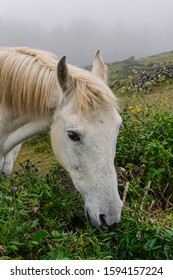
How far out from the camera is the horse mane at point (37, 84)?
3410 millimetres

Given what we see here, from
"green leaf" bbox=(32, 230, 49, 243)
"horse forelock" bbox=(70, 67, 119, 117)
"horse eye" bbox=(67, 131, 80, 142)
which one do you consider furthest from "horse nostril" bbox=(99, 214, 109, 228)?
"horse forelock" bbox=(70, 67, 119, 117)

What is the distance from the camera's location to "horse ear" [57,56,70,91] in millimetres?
3361

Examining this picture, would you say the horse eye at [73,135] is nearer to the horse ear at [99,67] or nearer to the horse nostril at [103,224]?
the horse nostril at [103,224]

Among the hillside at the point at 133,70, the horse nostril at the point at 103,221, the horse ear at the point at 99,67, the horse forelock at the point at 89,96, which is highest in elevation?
the horse ear at the point at 99,67

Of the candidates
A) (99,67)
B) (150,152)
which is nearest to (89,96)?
(99,67)

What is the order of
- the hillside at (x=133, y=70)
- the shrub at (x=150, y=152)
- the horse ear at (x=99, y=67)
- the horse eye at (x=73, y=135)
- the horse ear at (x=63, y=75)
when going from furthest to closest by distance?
the hillside at (x=133, y=70) → the shrub at (x=150, y=152) → the horse ear at (x=99, y=67) → the horse ear at (x=63, y=75) → the horse eye at (x=73, y=135)

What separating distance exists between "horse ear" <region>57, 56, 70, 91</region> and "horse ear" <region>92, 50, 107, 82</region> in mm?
613

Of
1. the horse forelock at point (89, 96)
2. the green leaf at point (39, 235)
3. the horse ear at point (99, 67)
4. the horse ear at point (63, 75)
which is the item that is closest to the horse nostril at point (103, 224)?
the green leaf at point (39, 235)

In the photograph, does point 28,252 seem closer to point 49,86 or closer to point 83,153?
point 83,153

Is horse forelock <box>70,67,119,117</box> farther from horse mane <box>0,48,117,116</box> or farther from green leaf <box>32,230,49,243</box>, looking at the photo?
green leaf <box>32,230,49,243</box>

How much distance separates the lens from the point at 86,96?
3.35 metres

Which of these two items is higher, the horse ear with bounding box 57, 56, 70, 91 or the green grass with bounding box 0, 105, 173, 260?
the horse ear with bounding box 57, 56, 70, 91
